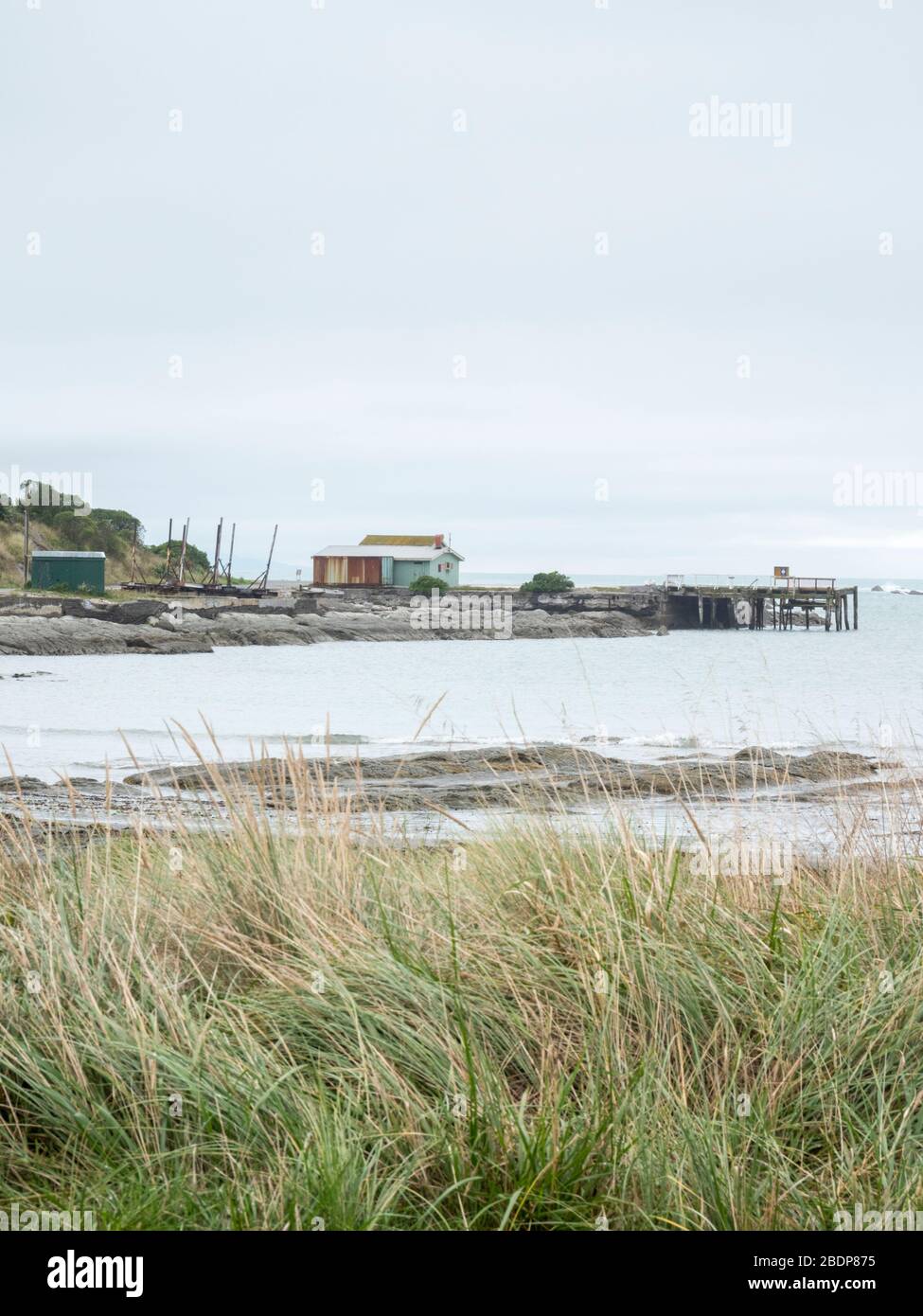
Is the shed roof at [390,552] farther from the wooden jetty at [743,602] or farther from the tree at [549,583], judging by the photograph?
the wooden jetty at [743,602]

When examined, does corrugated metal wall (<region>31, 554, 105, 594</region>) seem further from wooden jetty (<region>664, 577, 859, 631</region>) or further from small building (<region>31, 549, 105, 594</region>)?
wooden jetty (<region>664, 577, 859, 631</region>)

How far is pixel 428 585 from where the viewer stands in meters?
85.0

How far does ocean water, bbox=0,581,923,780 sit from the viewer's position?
16719mm

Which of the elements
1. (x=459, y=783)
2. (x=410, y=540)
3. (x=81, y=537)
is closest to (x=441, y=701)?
(x=459, y=783)

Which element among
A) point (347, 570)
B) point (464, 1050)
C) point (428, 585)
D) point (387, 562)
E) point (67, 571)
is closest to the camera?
point (464, 1050)

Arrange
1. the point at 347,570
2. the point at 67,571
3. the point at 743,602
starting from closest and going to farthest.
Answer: the point at 67,571 < the point at 347,570 < the point at 743,602

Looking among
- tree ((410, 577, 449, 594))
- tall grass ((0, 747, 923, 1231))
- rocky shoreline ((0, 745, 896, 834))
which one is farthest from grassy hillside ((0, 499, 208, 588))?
tall grass ((0, 747, 923, 1231))

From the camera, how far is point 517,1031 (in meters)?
3.62

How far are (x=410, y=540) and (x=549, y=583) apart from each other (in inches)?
557

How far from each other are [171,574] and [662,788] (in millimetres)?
73633

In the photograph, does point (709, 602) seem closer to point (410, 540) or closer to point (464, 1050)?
point (410, 540)

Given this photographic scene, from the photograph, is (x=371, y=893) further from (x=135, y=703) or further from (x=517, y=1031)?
(x=135, y=703)

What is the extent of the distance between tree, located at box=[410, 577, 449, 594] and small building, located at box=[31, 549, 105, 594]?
25021 millimetres

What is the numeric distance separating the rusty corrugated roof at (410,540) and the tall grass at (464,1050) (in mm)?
83453
